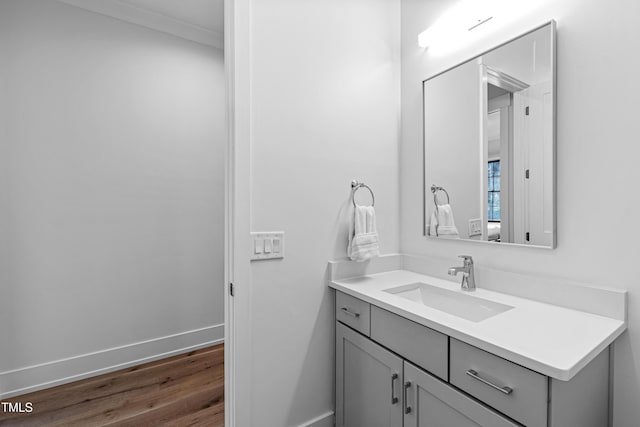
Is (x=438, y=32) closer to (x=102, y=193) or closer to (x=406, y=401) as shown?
(x=406, y=401)

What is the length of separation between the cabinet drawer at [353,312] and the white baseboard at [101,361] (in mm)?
1561

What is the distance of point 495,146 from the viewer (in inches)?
54.1

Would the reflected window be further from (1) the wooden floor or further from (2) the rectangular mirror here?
(1) the wooden floor

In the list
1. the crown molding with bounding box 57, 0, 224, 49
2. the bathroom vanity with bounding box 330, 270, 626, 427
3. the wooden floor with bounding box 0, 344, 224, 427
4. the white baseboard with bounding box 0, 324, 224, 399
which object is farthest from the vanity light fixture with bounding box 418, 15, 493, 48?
the white baseboard with bounding box 0, 324, 224, 399

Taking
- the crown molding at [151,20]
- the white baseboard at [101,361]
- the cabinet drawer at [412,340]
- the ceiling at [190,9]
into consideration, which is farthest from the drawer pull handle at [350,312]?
the crown molding at [151,20]

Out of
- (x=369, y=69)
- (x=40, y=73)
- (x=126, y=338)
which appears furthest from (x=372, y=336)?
(x=40, y=73)

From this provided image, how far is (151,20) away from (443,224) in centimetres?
257

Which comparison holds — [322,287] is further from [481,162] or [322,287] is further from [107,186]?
[107,186]

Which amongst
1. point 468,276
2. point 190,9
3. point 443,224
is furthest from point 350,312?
point 190,9

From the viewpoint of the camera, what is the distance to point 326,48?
1560 mm

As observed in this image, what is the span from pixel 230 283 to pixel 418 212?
1113 mm

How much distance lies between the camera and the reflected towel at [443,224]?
1.57 meters

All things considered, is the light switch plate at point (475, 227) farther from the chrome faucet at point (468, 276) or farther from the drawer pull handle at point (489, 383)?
the drawer pull handle at point (489, 383)

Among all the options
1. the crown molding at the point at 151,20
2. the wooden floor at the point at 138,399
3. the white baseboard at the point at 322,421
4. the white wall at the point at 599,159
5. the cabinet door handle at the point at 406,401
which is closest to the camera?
the white wall at the point at 599,159
